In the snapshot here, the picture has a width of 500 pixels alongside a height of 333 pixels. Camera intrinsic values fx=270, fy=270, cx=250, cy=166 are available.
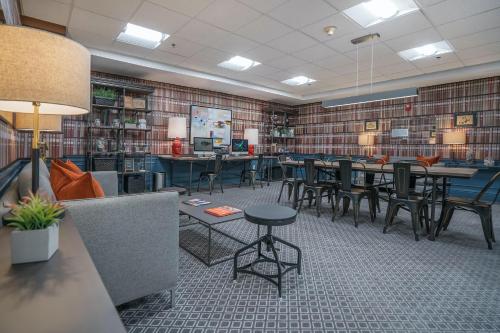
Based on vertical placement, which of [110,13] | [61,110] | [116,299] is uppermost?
[110,13]

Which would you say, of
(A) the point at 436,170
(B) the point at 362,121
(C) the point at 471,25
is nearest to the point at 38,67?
(A) the point at 436,170

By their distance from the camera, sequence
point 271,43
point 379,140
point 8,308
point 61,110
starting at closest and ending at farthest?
point 8,308 < point 61,110 < point 271,43 < point 379,140

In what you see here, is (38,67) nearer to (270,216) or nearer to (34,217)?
(34,217)

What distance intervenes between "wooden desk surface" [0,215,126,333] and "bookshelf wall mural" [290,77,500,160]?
742cm

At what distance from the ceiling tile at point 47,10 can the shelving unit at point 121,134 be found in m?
1.59

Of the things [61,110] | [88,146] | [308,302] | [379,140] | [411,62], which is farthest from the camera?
[379,140]

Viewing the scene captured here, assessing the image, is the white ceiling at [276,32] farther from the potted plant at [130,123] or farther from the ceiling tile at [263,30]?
the potted plant at [130,123]

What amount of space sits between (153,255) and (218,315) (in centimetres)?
58

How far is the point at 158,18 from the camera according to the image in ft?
12.4

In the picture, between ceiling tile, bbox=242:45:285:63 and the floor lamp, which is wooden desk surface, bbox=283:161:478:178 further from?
the floor lamp

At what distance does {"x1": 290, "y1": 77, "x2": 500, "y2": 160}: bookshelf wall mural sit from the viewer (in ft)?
19.0

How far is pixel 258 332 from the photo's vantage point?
5.34ft

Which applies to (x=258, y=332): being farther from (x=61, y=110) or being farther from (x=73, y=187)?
(x=61, y=110)

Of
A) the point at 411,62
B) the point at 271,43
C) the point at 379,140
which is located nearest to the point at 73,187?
the point at 271,43
